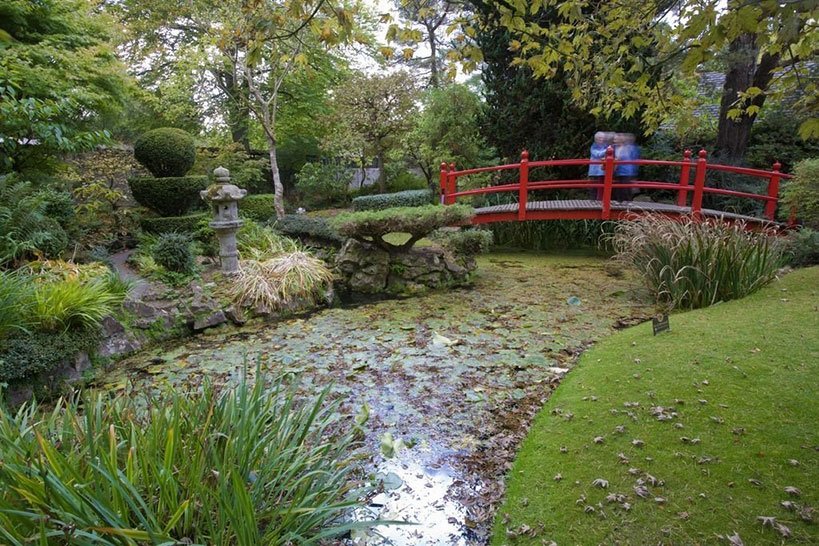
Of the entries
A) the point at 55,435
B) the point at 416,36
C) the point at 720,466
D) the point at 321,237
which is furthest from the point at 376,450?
the point at 321,237

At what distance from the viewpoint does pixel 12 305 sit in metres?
3.12

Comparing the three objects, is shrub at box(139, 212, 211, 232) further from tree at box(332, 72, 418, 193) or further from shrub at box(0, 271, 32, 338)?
tree at box(332, 72, 418, 193)

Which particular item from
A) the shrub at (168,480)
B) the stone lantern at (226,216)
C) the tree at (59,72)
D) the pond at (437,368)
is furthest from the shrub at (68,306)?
the shrub at (168,480)

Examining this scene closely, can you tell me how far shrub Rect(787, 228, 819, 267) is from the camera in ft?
17.2

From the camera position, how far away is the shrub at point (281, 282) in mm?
4961

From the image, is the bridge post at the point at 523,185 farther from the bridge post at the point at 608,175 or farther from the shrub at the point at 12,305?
the shrub at the point at 12,305

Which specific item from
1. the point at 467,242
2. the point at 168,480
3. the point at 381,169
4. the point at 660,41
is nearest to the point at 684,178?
the point at 467,242

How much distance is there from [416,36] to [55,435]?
2.28 metres

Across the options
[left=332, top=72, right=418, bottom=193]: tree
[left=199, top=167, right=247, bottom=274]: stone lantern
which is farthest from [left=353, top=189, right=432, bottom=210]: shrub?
[left=199, top=167, right=247, bottom=274]: stone lantern

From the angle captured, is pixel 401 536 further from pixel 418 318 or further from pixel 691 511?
pixel 418 318

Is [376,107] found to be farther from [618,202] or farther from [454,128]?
[618,202]

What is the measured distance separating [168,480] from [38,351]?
242 cm

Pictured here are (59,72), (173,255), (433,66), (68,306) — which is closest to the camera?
(68,306)

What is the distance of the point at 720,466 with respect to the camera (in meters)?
1.91
